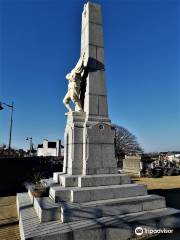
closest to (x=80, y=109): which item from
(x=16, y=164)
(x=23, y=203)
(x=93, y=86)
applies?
(x=93, y=86)

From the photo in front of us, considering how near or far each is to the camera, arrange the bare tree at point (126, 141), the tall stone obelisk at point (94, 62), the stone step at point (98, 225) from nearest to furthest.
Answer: the stone step at point (98, 225) < the tall stone obelisk at point (94, 62) < the bare tree at point (126, 141)

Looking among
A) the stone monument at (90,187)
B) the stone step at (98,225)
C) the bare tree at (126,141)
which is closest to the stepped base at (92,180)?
the stone monument at (90,187)

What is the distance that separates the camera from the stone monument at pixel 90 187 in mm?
6328

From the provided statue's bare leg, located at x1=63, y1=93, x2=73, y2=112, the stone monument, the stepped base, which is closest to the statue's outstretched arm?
the stone monument

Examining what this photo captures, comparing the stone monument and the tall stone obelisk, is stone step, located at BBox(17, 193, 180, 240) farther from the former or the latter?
the tall stone obelisk

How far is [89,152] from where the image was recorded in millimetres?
8219

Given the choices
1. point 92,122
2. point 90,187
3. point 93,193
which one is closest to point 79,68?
point 92,122

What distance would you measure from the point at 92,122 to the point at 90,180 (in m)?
2.02

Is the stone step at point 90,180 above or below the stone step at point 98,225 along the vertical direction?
above

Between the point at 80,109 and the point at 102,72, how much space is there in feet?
5.50

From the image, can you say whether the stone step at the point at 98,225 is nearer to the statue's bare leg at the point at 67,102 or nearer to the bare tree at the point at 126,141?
the statue's bare leg at the point at 67,102

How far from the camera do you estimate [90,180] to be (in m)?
7.74

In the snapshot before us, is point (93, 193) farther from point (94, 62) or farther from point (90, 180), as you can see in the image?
point (94, 62)

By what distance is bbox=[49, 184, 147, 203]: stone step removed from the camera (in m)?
7.14
